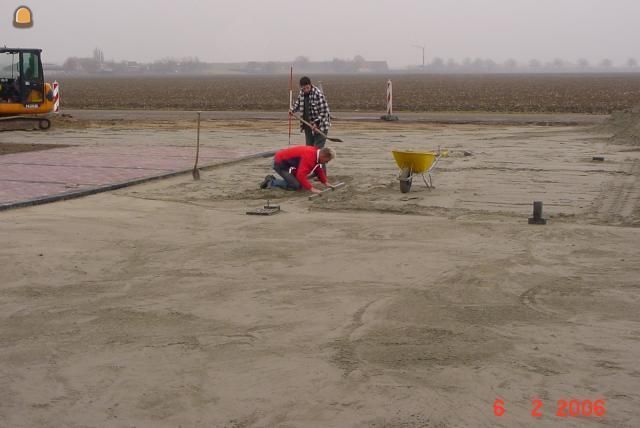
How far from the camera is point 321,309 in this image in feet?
20.6

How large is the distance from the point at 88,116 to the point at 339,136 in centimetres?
1289

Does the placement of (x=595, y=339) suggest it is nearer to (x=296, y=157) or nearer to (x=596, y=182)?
(x=296, y=157)

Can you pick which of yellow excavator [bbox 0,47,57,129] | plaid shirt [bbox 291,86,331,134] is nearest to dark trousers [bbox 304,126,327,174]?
plaid shirt [bbox 291,86,331,134]

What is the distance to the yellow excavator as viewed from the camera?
73.8 feet

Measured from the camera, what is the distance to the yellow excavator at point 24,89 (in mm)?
22500

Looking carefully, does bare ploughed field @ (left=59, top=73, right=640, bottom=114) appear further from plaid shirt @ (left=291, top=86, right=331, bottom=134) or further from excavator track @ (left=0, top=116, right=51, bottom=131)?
plaid shirt @ (left=291, top=86, right=331, bottom=134)

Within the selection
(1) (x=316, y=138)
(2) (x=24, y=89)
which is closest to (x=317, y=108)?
(1) (x=316, y=138)

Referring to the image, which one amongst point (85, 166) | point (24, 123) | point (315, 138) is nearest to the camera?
point (315, 138)

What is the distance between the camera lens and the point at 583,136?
20.3m

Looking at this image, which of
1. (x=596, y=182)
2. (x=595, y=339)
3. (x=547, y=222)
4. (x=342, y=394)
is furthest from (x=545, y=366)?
(x=596, y=182)

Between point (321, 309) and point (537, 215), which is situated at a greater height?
point (537, 215)
